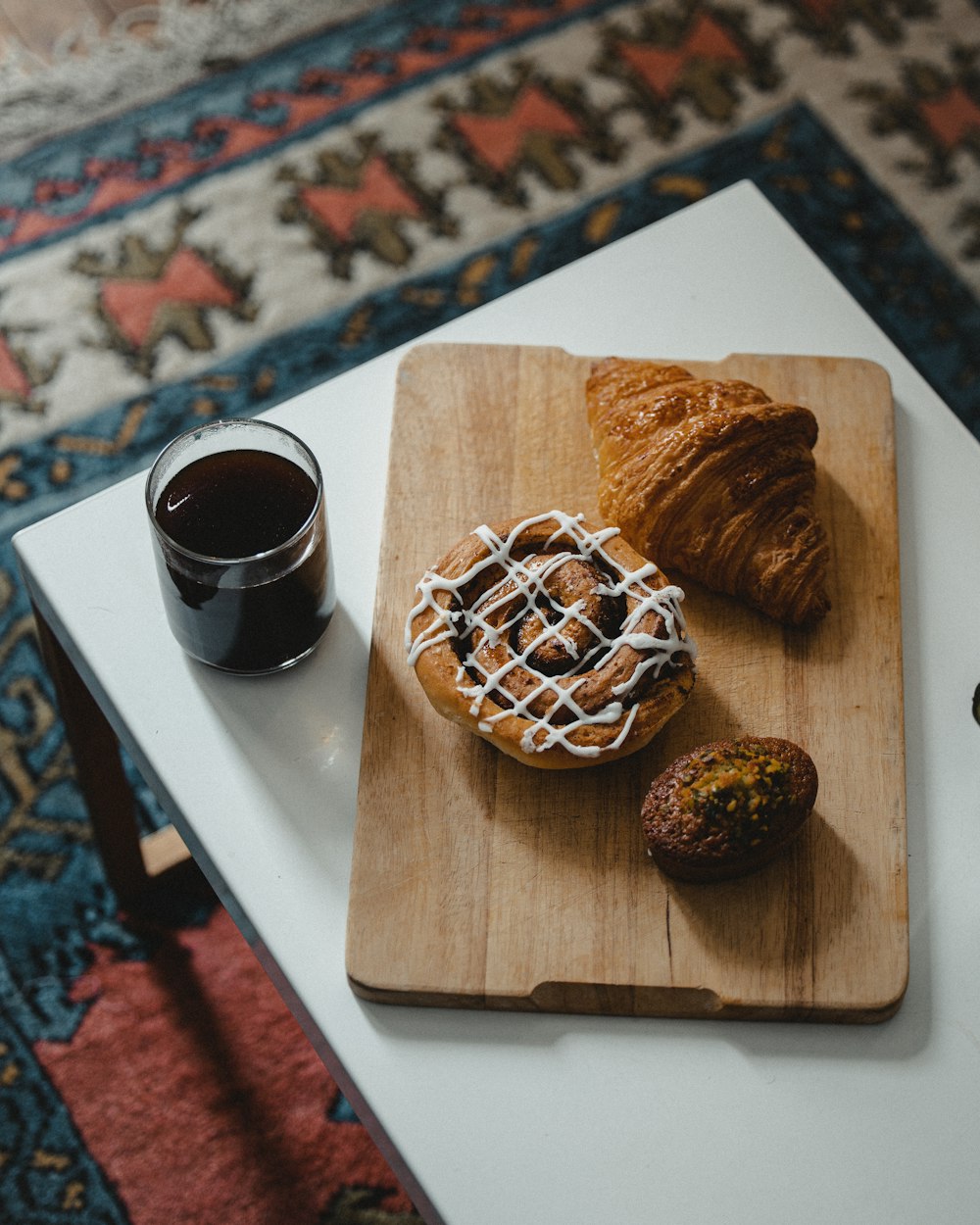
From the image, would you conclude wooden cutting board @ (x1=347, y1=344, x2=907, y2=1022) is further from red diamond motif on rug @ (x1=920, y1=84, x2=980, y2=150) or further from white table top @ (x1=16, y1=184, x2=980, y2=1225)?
red diamond motif on rug @ (x1=920, y1=84, x2=980, y2=150)

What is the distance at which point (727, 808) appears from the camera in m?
0.95

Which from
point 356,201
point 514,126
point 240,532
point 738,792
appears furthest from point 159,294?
point 738,792

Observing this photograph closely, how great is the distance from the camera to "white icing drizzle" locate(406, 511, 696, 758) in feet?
3.24

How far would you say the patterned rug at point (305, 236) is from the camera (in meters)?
1.59

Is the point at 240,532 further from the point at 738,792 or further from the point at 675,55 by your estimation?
the point at 675,55

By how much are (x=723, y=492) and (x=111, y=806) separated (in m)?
0.77

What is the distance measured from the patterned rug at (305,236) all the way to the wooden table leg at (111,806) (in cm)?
6

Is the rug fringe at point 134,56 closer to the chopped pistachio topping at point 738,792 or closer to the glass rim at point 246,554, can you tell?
the glass rim at point 246,554

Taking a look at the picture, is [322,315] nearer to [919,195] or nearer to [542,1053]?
[919,195]

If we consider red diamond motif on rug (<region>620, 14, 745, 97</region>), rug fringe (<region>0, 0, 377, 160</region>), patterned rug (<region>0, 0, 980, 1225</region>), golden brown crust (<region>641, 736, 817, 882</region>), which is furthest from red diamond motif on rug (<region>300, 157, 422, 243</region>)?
golden brown crust (<region>641, 736, 817, 882</region>)

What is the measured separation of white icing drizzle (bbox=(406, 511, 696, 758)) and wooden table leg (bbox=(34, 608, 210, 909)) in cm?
39

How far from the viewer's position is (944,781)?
108cm

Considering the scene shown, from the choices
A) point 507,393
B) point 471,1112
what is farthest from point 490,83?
point 471,1112

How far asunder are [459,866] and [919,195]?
5.63ft
